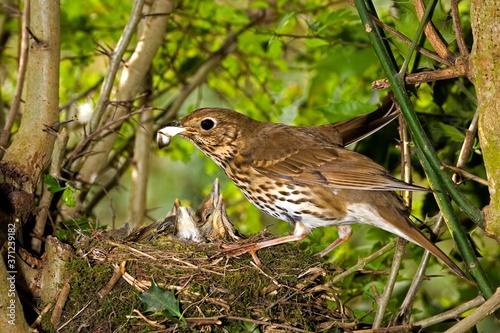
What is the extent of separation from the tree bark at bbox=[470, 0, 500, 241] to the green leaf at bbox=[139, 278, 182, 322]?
3.78ft

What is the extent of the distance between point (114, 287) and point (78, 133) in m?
1.91

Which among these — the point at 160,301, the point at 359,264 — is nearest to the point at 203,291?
the point at 160,301

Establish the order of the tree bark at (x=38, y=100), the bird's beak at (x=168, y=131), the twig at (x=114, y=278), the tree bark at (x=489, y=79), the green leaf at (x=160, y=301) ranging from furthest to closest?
the bird's beak at (x=168, y=131) → the tree bark at (x=38, y=100) → the twig at (x=114, y=278) → the green leaf at (x=160, y=301) → the tree bark at (x=489, y=79)

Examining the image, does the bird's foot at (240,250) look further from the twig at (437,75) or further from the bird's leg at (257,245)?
the twig at (437,75)

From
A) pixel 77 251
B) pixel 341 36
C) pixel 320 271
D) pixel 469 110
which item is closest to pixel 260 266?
pixel 320 271

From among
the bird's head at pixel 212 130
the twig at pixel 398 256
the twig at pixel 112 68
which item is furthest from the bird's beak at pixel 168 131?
the twig at pixel 398 256

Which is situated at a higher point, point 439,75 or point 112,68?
point 112,68

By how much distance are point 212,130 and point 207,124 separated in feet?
0.12

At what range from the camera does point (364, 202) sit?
3092 mm

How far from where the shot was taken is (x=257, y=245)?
3117 mm

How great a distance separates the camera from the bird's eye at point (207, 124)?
3453 millimetres

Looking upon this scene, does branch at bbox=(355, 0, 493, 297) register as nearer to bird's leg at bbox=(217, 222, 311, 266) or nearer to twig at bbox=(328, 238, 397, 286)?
twig at bbox=(328, 238, 397, 286)

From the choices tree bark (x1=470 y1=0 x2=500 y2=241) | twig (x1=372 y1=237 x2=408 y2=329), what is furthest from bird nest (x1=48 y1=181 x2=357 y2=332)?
tree bark (x1=470 y1=0 x2=500 y2=241)

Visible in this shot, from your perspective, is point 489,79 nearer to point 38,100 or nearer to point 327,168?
point 327,168
